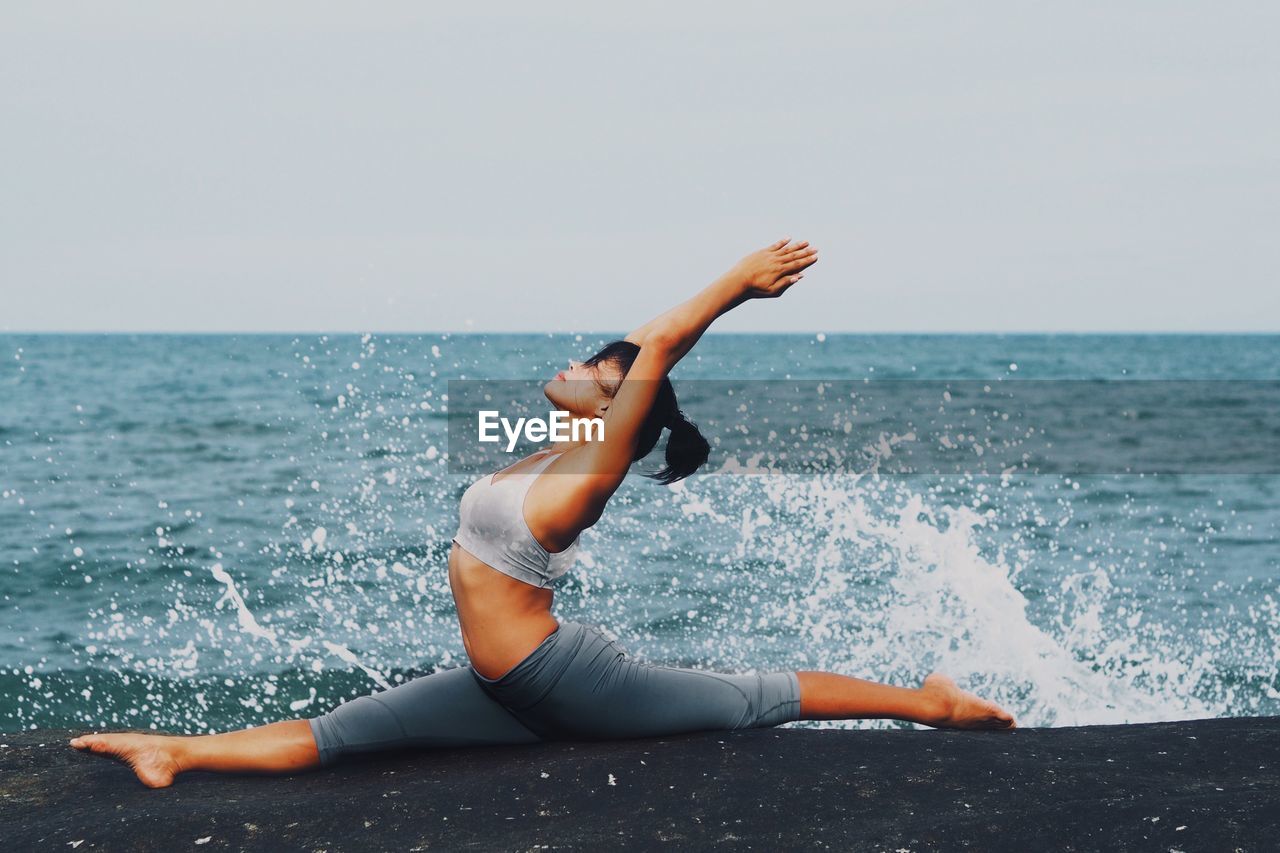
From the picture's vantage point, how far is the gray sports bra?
3.64 meters

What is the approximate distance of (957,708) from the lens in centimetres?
425

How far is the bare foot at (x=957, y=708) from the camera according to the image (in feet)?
13.9

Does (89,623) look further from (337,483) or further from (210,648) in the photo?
(337,483)

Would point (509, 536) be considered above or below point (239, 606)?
above

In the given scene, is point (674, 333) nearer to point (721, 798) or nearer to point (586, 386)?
point (586, 386)

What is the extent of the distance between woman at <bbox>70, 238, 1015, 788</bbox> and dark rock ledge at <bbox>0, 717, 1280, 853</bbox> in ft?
0.32

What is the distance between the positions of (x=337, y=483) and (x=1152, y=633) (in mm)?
9731

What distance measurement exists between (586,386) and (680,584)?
6.12m
